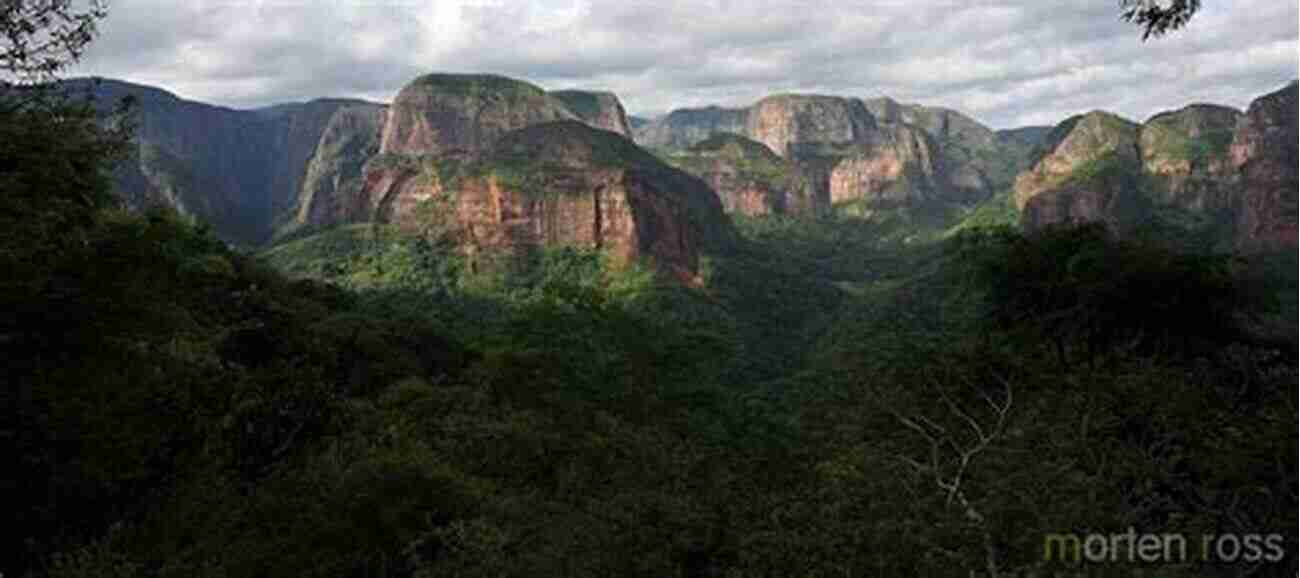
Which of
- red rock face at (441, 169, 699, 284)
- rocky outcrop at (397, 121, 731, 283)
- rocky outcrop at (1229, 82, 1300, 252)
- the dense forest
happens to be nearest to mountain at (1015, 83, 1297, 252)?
rocky outcrop at (1229, 82, 1300, 252)

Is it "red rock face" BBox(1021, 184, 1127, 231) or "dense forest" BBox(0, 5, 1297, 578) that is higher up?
"dense forest" BBox(0, 5, 1297, 578)

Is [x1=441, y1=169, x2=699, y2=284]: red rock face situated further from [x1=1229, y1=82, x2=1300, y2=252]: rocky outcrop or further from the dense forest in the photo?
the dense forest

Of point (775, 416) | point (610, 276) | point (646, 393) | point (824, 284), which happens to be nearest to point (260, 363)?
point (646, 393)

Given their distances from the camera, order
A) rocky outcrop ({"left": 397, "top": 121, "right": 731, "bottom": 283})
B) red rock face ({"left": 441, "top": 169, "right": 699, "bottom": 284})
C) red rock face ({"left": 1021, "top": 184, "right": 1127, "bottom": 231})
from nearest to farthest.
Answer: rocky outcrop ({"left": 397, "top": 121, "right": 731, "bottom": 283}) < red rock face ({"left": 441, "top": 169, "right": 699, "bottom": 284}) < red rock face ({"left": 1021, "top": 184, "right": 1127, "bottom": 231})

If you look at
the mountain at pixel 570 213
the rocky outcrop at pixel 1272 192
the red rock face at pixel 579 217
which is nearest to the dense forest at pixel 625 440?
the rocky outcrop at pixel 1272 192

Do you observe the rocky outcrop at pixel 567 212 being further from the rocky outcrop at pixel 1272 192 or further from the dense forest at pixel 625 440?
the dense forest at pixel 625 440

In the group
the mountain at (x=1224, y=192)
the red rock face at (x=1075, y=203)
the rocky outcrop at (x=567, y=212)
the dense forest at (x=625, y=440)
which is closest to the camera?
the dense forest at (x=625, y=440)

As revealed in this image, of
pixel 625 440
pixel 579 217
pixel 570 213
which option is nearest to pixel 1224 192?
pixel 579 217
